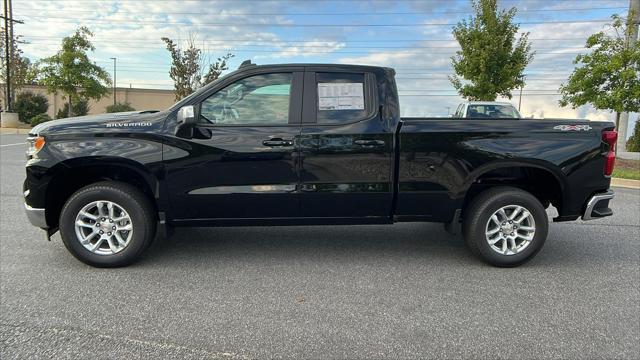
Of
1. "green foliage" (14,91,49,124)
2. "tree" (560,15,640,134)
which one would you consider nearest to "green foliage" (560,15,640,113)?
"tree" (560,15,640,134)

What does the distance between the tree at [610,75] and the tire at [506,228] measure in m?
10.8

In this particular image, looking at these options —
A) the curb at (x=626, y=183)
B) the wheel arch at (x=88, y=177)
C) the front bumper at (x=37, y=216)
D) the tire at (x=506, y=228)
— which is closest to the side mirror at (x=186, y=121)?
the wheel arch at (x=88, y=177)

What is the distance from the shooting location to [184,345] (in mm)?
2990

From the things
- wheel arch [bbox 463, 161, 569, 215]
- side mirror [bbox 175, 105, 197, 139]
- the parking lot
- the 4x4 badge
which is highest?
the 4x4 badge

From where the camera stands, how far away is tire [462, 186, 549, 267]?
14.7 feet

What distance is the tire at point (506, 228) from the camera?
4.48 meters

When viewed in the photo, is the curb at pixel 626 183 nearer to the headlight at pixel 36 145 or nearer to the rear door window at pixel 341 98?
the rear door window at pixel 341 98

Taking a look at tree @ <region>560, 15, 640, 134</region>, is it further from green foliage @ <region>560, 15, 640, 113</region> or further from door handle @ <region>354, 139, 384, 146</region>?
door handle @ <region>354, 139, 384, 146</region>

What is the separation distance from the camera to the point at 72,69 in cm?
2905

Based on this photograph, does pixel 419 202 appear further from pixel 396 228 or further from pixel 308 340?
pixel 308 340

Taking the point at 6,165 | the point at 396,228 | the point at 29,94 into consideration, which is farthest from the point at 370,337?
the point at 29,94

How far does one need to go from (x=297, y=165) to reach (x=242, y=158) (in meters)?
0.52

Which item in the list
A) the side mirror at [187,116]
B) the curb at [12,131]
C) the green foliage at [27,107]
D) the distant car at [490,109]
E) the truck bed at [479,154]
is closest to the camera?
the side mirror at [187,116]

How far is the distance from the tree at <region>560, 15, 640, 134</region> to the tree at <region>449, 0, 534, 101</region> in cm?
574
